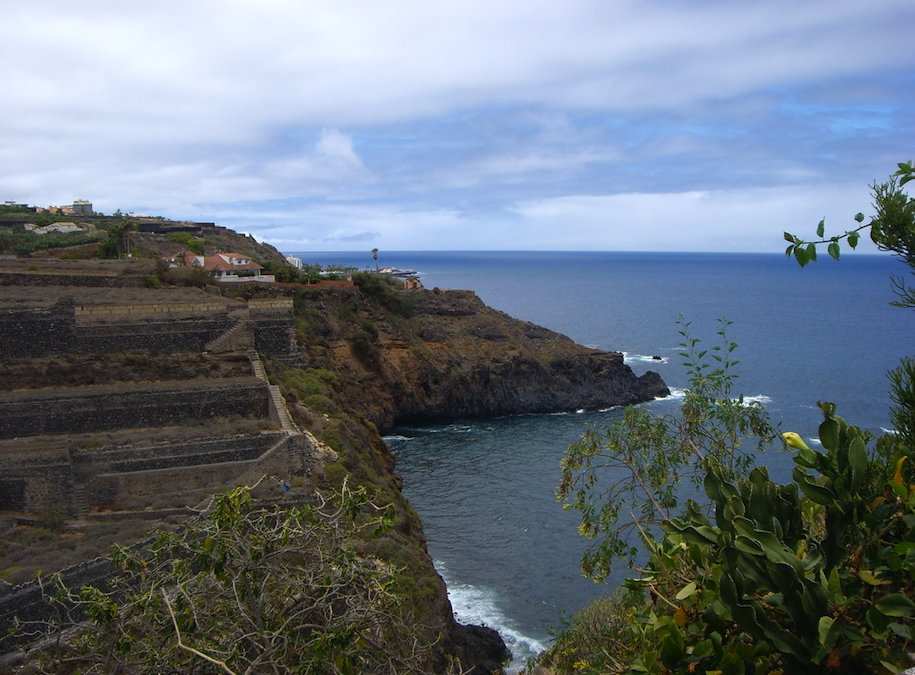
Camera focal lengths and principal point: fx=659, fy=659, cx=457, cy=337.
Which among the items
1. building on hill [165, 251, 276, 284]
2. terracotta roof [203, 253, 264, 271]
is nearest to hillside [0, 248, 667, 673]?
building on hill [165, 251, 276, 284]

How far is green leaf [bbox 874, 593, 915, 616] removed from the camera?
137 inches

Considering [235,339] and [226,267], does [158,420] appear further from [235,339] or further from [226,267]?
[226,267]

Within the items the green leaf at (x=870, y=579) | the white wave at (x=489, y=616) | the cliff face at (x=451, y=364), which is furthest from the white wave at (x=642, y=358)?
the green leaf at (x=870, y=579)

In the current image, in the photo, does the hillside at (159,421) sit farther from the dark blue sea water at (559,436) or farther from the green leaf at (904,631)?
the green leaf at (904,631)

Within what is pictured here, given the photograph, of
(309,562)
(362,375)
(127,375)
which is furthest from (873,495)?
(362,375)

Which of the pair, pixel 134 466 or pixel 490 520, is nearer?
pixel 134 466

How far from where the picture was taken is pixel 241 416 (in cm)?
2227

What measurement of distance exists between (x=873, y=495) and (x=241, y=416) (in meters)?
20.7

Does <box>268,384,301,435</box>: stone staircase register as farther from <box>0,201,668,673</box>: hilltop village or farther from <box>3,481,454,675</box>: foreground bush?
<box>3,481,454,675</box>: foreground bush

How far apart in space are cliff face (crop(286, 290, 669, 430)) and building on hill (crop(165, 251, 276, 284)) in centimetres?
363

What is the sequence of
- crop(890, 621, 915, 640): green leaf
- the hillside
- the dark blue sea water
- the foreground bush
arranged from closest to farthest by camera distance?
1. crop(890, 621, 915, 640): green leaf
2. the foreground bush
3. the hillside
4. the dark blue sea water

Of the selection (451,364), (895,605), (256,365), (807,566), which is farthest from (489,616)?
(451,364)

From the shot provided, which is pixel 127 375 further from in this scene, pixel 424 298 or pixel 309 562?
pixel 424 298

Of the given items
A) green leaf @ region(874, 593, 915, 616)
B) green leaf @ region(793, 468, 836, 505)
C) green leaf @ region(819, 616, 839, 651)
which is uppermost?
green leaf @ region(793, 468, 836, 505)
